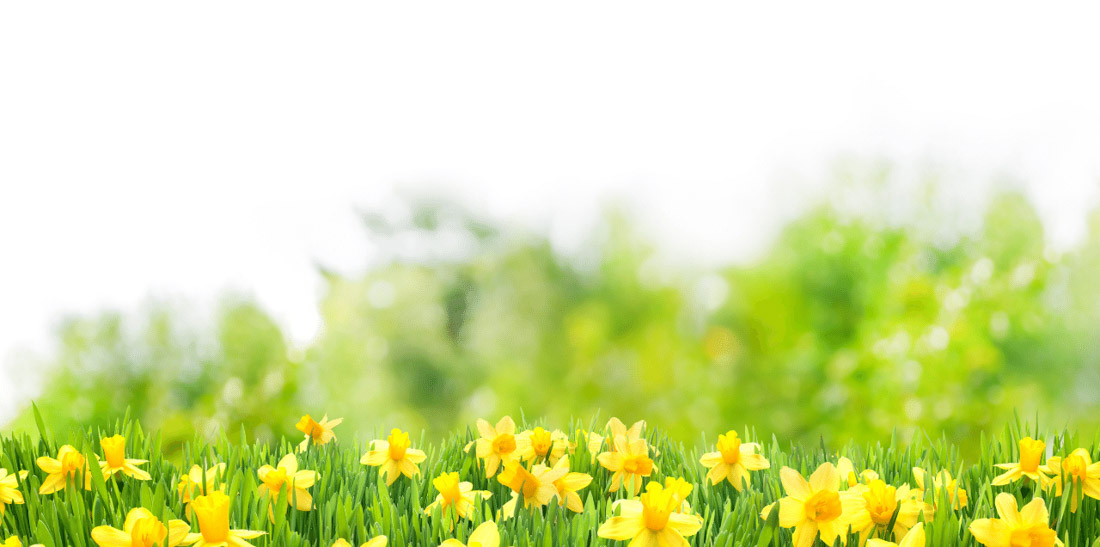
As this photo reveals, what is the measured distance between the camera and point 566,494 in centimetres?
189

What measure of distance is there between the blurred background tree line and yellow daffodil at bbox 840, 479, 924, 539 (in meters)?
4.82

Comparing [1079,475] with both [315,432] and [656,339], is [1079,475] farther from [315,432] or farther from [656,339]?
[656,339]

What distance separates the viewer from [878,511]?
5.52ft

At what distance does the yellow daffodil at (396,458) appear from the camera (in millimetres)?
2082

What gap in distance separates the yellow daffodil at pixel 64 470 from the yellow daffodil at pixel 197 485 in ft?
0.75

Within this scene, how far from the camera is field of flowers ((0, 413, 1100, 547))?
1.52 metres

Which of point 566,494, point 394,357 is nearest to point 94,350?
point 394,357

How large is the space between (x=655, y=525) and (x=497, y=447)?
779 millimetres

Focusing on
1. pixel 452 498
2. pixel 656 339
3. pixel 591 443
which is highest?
pixel 452 498

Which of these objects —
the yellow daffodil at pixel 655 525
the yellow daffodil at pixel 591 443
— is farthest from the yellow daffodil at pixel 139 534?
the yellow daffodil at pixel 591 443

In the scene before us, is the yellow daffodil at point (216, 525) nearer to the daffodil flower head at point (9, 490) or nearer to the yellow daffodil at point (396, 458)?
the yellow daffodil at point (396, 458)

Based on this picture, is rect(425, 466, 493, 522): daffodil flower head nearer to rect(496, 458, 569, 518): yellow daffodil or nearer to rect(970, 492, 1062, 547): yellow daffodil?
rect(496, 458, 569, 518): yellow daffodil

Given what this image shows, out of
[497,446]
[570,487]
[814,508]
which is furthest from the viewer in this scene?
[497,446]

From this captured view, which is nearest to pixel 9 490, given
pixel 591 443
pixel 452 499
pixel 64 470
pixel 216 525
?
pixel 64 470
